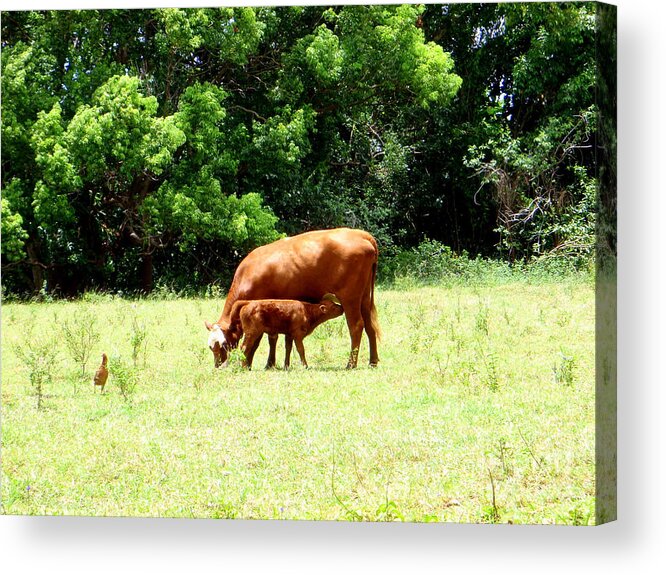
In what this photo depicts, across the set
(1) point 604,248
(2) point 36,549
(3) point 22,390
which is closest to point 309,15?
(1) point 604,248

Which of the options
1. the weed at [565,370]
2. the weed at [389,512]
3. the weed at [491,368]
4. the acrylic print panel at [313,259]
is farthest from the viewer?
the weed at [491,368]

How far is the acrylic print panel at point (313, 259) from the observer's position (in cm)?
808

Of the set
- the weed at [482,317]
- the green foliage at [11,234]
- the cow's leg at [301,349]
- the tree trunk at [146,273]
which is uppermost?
the green foliage at [11,234]

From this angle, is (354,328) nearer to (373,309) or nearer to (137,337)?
(373,309)

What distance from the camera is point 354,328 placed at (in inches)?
383

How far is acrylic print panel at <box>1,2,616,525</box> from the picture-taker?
26.5ft

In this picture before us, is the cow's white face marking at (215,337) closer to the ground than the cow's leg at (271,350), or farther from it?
farther from it

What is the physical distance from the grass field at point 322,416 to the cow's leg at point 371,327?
11 centimetres

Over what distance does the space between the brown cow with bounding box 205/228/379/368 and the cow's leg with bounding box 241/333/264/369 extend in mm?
87

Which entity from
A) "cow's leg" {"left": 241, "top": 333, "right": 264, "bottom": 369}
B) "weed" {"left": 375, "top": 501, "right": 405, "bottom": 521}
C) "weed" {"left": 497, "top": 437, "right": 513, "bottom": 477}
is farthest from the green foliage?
"weed" {"left": 497, "top": 437, "right": 513, "bottom": 477}

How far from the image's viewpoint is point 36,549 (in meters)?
8.72

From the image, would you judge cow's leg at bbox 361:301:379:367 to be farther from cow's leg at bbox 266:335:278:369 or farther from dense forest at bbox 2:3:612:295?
cow's leg at bbox 266:335:278:369

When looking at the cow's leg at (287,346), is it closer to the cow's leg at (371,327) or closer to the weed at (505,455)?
the cow's leg at (371,327)

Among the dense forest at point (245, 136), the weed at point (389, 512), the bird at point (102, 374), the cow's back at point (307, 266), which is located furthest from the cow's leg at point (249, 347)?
the weed at point (389, 512)
